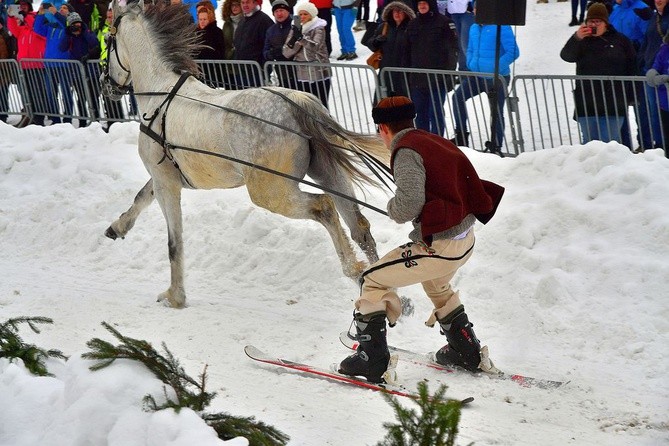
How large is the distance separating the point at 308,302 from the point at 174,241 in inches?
50.1

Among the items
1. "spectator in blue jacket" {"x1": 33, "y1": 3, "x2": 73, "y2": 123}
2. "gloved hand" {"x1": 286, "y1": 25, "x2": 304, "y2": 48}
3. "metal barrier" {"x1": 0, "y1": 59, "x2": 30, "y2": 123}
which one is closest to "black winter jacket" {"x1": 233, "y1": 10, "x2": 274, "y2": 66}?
"gloved hand" {"x1": 286, "y1": 25, "x2": 304, "y2": 48}

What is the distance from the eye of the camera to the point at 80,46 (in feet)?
45.5

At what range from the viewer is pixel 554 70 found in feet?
49.0

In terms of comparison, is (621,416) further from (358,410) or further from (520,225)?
(520,225)

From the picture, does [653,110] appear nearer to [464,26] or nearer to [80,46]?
[464,26]

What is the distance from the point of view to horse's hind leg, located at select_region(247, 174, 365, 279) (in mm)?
7176

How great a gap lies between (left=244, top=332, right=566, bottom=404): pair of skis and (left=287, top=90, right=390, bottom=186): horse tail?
4.14ft

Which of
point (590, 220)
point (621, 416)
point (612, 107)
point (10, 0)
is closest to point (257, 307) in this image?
point (590, 220)

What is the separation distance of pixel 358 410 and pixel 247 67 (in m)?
7.14

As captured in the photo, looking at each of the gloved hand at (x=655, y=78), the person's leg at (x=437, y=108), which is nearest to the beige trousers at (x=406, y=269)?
the gloved hand at (x=655, y=78)

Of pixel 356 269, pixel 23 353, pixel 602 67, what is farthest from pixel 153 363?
pixel 602 67

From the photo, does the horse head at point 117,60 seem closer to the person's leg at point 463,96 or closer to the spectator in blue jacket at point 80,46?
the person's leg at point 463,96

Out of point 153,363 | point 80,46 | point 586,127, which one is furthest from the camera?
point 80,46

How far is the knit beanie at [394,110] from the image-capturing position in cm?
564
